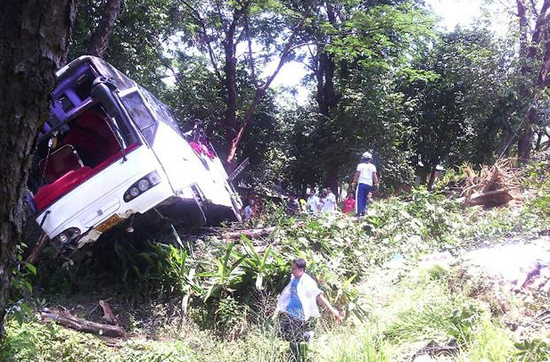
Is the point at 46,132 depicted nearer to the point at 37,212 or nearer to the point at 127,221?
the point at 37,212

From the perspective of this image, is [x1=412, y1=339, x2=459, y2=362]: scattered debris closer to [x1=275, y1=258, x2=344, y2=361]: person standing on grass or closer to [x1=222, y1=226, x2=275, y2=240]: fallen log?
[x1=275, y1=258, x2=344, y2=361]: person standing on grass

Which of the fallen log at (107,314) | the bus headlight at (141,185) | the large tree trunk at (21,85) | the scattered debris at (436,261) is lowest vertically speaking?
the scattered debris at (436,261)

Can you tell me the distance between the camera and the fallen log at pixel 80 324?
16.9 feet

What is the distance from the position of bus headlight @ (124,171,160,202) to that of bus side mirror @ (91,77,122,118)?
91 cm

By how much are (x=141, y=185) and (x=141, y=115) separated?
1.37m

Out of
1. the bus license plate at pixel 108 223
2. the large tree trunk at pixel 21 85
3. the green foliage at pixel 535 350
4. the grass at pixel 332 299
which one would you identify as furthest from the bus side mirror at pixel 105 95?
the green foliage at pixel 535 350

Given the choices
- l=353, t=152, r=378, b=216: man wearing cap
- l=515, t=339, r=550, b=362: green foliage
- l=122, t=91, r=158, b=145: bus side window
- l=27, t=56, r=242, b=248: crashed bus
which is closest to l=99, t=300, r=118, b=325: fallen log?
l=27, t=56, r=242, b=248: crashed bus

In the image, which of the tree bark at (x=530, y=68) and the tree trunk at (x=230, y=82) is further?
the tree bark at (x=530, y=68)

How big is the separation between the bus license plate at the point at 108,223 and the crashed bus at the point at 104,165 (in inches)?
0.4

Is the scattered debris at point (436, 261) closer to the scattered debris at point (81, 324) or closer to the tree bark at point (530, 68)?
the scattered debris at point (81, 324)

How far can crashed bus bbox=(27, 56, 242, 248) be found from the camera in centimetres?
603

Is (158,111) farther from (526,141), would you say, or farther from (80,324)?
(526,141)

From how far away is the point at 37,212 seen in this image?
6227mm

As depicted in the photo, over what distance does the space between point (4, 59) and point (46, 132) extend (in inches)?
209
